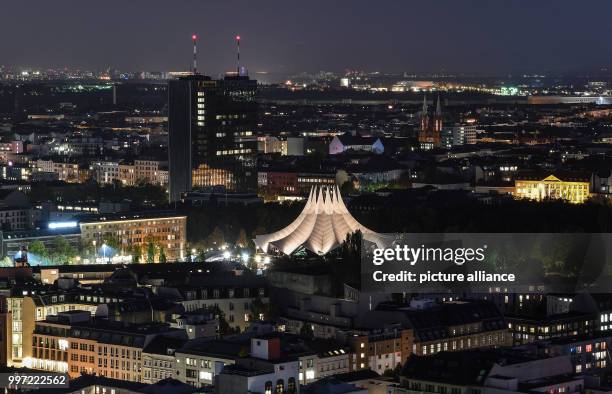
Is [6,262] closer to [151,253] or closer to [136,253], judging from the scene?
[151,253]

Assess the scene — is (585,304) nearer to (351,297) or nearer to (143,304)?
(351,297)

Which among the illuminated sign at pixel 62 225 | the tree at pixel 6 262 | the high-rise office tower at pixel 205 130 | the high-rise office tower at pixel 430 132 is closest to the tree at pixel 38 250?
the tree at pixel 6 262

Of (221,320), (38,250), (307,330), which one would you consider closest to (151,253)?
(38,250)

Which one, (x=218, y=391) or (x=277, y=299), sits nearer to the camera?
(x=218, y=391)

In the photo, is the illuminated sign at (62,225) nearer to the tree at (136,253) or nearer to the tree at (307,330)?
the tree at (136,253)

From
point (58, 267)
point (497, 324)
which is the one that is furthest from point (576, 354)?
point (58, 267)

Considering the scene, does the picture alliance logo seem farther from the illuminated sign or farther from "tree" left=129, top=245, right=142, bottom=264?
the illuminated sign
